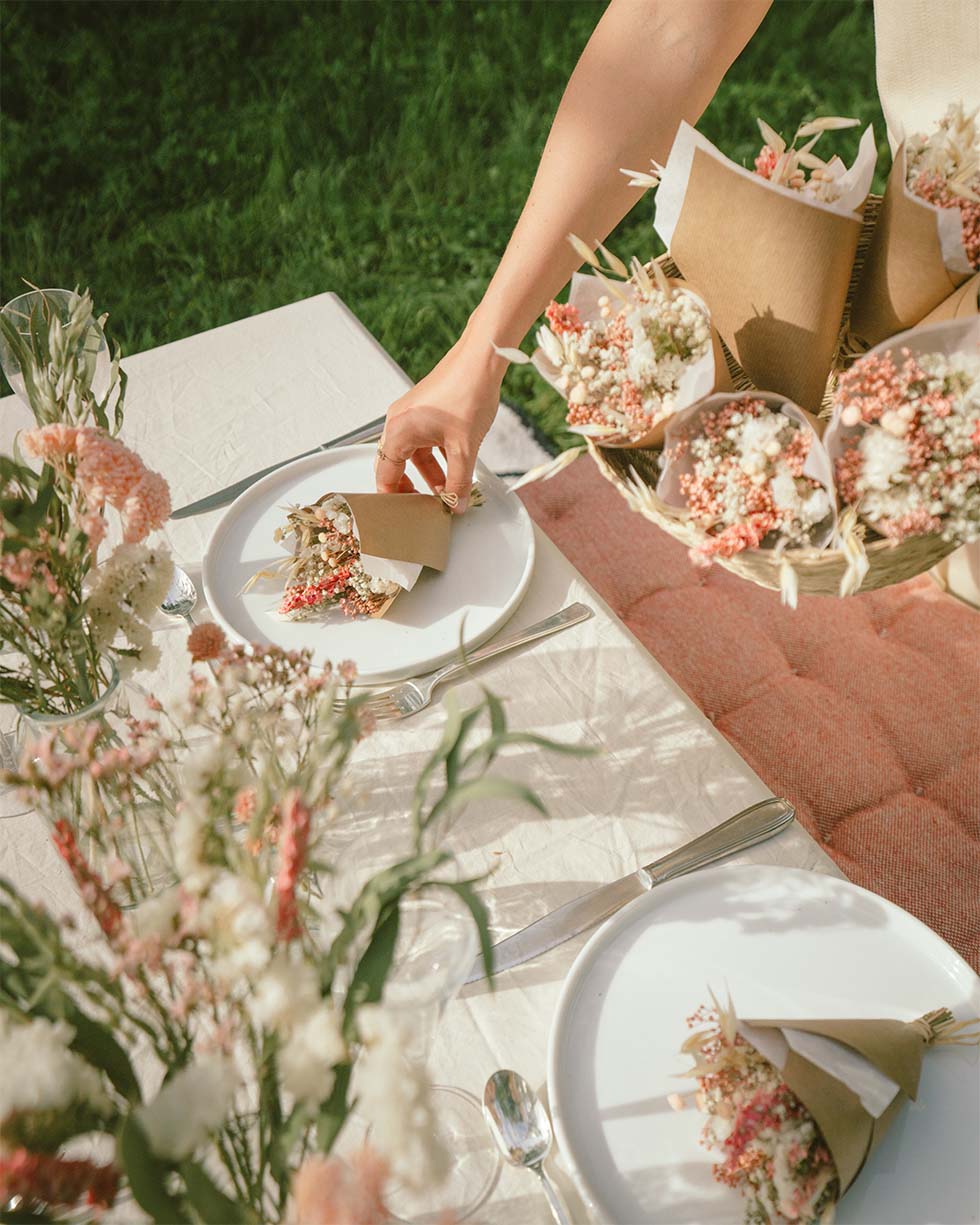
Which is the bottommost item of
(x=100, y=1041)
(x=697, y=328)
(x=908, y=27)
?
(x=100, y=1041)

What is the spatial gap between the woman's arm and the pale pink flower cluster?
456 mm

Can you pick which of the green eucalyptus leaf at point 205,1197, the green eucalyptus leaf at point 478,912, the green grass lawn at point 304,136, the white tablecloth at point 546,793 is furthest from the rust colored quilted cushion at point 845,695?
the green grass lawn at point 304,136

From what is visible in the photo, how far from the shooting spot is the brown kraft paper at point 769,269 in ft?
2.72

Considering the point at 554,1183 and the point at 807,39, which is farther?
the point at 807,39

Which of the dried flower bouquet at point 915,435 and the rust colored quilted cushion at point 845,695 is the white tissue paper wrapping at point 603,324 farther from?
the rust colored quilted cushion at point 845,695

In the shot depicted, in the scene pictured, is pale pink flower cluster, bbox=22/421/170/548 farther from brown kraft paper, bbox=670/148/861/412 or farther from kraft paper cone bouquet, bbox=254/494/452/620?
brown kraft paper, bbox=670/148/861/412

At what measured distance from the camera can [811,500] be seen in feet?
2.60

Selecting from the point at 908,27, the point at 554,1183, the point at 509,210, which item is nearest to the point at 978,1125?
the point at 554,1183

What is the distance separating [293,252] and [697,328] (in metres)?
2.62

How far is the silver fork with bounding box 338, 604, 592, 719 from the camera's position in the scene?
100 cm

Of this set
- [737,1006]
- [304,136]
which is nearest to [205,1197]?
[737,1006]

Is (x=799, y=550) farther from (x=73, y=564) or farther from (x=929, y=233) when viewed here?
(x=73, y=564)

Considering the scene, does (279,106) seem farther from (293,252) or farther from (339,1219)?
(339,1219)

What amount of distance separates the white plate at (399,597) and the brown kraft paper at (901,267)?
15.7 inches
